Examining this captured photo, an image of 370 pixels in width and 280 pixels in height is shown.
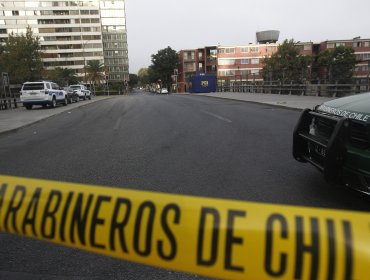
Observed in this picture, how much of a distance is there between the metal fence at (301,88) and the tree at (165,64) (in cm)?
6097

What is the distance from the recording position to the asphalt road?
281 centimetres

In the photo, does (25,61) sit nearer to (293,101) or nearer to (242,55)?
(293,101)

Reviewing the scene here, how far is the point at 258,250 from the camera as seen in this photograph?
1250 millimetres

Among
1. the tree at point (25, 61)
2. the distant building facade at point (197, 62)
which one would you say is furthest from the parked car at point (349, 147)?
the distant building facade at point (197, 62)

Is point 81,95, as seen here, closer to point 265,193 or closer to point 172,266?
point 265,193

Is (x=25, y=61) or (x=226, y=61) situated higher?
(x=226, y=61)

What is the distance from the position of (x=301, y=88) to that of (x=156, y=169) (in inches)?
849

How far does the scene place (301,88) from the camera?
24719 millimetres

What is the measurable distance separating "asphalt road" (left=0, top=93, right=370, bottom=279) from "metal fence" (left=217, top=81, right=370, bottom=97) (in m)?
10.1

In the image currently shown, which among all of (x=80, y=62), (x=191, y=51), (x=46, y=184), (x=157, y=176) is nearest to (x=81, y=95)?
(x=157, y=176)

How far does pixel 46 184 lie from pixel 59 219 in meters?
0.21

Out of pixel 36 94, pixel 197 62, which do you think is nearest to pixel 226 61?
pixel 197 62

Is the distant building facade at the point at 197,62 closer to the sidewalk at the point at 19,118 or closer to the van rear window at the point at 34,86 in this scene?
the van rear window at the point at 34,86

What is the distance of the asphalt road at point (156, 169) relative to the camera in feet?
9.21
